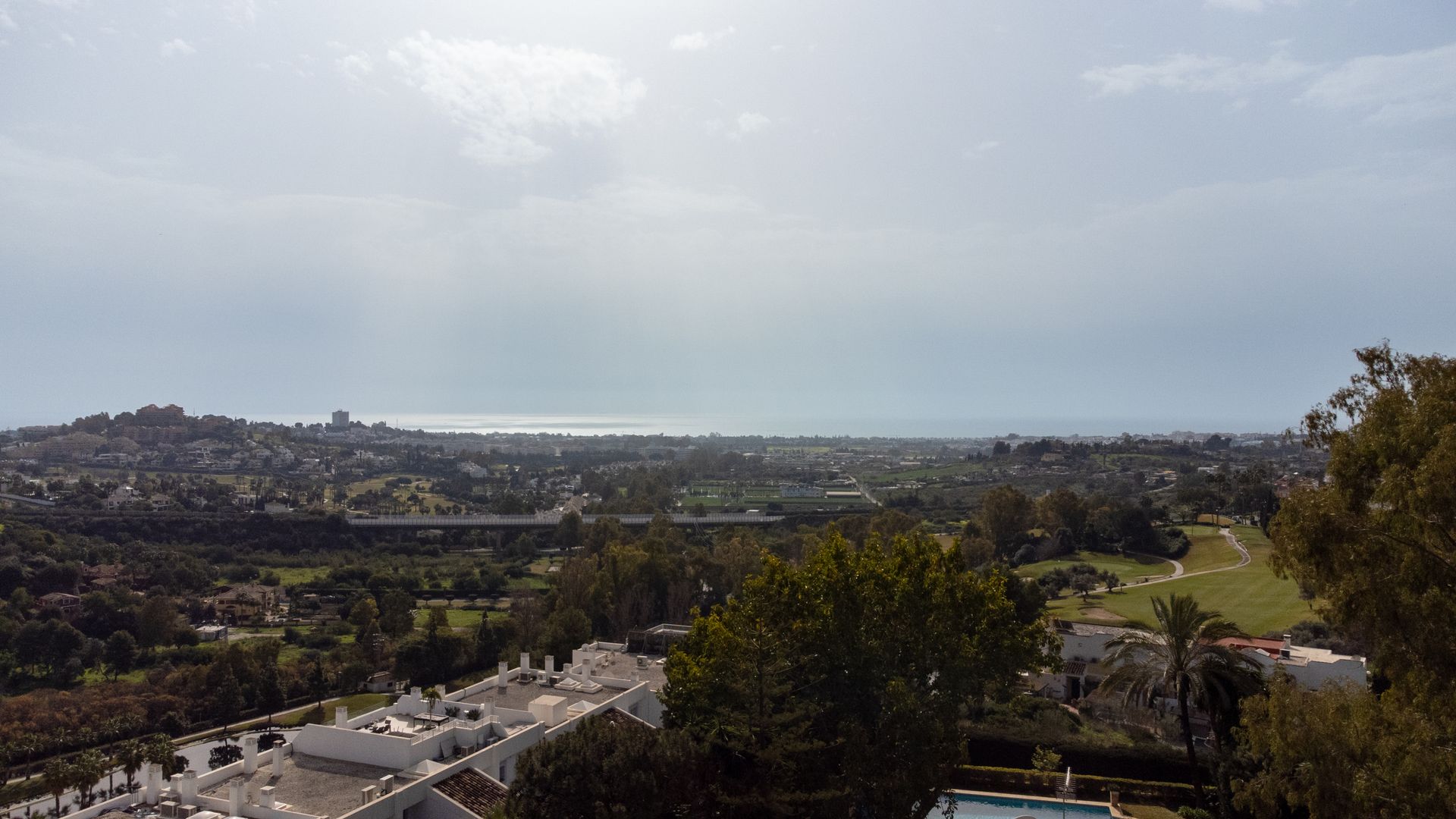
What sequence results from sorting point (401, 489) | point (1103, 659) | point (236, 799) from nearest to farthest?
point (236, 799), point (1103, 659), point (401, 489)

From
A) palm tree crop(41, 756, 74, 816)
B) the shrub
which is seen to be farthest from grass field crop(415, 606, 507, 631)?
the shrub

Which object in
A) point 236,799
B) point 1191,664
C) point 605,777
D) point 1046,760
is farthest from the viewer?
point 1046,760

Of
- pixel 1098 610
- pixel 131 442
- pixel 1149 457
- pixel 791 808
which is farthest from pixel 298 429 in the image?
pixel 791 808

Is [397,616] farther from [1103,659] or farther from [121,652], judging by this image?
[1103,659]

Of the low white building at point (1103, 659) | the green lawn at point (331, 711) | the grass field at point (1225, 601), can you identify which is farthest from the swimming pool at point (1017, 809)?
the green lawn at point (331, 711)

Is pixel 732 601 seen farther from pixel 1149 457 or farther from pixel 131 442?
pixel 131 442

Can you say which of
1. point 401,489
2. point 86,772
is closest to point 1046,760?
point 86,772

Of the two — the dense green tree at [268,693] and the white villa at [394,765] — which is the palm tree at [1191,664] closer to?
the white villa at [394,765]
